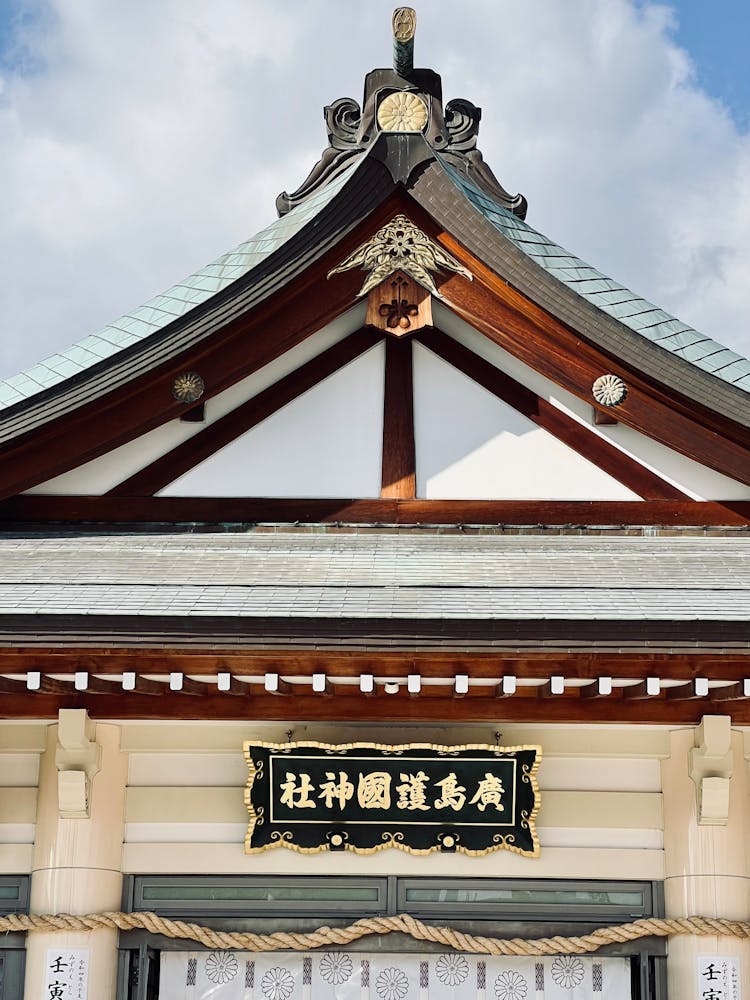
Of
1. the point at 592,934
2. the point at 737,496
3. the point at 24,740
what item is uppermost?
the point at 737,496

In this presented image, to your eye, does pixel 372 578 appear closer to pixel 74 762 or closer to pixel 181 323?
pixel 74 762

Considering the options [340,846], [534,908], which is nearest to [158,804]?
[340,846]

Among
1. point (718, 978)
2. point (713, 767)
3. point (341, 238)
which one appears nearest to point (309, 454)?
point (341, 238)

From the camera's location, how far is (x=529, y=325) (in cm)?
708

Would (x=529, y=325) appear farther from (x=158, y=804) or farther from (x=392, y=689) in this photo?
(x=158, y=804)

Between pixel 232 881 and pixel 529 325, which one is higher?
pixel 529 325

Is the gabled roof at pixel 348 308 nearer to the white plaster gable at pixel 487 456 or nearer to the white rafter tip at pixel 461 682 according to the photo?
the white plaster gable at pixel 487 456

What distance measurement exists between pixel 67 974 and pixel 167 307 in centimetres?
405

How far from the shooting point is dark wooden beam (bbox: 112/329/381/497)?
716 centimetres

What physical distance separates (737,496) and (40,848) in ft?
14.7

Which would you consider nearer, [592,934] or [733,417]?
[592,934]

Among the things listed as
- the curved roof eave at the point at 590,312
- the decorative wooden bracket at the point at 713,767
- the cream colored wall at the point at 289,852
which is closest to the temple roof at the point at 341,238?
the curved roof eave at the point at 590,312

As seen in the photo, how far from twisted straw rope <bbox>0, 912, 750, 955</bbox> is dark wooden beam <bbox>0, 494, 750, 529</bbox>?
231cm

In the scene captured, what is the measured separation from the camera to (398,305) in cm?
721
